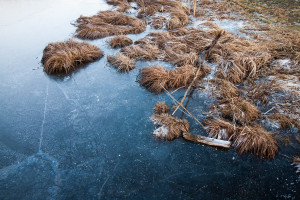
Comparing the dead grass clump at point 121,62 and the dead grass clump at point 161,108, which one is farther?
the dead grass clump at point 121,62

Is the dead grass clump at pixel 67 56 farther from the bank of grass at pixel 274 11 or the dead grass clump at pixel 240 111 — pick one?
the bank of grass at pixel 274 11

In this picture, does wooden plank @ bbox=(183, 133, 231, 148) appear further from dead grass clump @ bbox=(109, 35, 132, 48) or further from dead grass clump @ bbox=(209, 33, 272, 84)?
dead grass clump @ bbox=(109, 35, 132, 48)

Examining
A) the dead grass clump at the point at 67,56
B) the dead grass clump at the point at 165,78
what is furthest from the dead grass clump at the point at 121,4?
the dead grass clump at the point at 165,78

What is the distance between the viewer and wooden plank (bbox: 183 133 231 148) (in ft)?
9.93

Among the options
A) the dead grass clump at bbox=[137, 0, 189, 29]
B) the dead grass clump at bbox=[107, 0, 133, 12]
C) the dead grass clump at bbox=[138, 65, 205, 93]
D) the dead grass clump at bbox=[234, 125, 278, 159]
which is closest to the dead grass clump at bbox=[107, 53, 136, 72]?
the dead grass clump at bbox=[138, 65, 205, 93]

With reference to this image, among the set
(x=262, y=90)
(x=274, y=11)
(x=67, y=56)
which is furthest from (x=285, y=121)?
(x=274, y=11)

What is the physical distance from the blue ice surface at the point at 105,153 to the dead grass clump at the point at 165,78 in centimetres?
21

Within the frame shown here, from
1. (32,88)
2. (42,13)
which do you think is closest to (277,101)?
(32,88)

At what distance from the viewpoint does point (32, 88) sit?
4.47m

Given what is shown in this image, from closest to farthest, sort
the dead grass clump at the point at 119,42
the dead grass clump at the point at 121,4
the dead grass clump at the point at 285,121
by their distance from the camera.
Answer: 1. the dead grass clump at the point at 285,121
2. the dead grass clump at the point at 119,42
3. the dead grass clump at the point at 121,4

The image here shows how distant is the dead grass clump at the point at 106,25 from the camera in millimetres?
6727

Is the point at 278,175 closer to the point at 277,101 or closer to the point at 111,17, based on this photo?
the point at 277,101

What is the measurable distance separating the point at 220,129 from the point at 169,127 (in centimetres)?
88

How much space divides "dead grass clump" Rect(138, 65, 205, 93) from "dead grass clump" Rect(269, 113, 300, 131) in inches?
73.1
